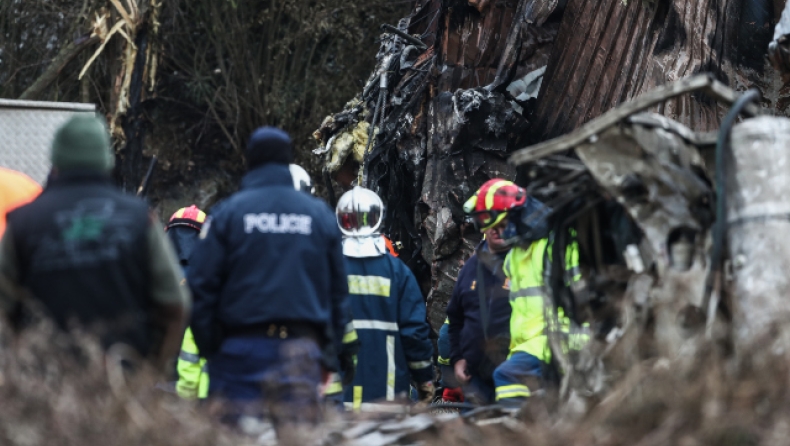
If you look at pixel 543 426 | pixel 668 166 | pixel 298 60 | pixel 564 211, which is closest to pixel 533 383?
pixel 564 211


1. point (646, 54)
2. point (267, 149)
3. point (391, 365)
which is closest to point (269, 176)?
point (267, 149)

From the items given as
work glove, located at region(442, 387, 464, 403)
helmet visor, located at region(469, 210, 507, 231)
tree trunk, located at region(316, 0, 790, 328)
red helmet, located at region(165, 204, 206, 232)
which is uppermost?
tree trunk, located at region(316, 0, 790, 328)

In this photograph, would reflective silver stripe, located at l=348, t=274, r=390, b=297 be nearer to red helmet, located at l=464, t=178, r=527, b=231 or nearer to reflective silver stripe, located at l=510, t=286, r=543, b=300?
red helmet, located at l=464, t=178, r=527, b=231

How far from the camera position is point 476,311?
6766mm

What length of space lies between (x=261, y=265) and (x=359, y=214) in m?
2.78

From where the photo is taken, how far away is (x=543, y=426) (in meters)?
3.22

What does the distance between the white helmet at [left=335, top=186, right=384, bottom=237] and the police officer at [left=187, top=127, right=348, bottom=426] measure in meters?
2.45

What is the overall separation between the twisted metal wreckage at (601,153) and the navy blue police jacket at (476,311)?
33.2 inches

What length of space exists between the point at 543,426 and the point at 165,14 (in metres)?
15.6

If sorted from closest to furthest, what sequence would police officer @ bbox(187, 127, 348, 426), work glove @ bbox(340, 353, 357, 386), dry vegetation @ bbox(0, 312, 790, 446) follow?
dry vegetation @ bbox(0, 312, 790, 446) → police officer @ bbox(187, 127, 348, 426) → work glove @ bbox(340, 353, 357, 386)

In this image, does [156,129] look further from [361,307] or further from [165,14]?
[361,307]

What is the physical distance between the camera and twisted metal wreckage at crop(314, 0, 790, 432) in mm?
3879

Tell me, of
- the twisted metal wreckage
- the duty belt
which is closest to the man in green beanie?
the duty belt

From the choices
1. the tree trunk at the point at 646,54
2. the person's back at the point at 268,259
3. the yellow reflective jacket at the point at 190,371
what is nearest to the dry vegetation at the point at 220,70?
the tree trunk at the point at 646,54
